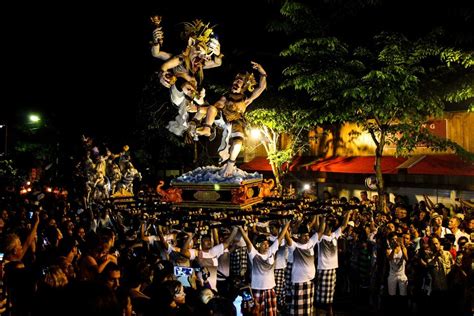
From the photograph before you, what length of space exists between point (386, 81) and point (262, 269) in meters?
7.04

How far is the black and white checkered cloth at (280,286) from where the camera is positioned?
350 inches

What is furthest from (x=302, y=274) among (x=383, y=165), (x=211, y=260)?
(x=383, y=165)

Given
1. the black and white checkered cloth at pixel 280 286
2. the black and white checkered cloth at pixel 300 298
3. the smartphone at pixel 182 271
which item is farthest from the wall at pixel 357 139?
the smartphone at pixel 182 271

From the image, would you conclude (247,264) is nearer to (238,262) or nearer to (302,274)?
(238,262)

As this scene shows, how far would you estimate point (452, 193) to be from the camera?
1527cm

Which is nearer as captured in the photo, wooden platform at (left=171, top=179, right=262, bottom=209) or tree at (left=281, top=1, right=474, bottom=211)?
wooden platform at (left=171, top=179, right=262, bottom=209)

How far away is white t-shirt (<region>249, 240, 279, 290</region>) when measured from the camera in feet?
24.4

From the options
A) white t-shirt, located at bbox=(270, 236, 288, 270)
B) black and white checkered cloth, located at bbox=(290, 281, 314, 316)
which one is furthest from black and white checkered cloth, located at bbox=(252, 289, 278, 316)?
white t-shirt, located at bbox=(270, 236, 288, 270)

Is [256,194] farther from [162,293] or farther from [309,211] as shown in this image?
[162,293]

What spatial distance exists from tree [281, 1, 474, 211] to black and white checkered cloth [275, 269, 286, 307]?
5.50 m

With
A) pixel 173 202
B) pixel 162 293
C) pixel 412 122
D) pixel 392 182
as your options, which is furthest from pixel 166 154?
pixel 162 293

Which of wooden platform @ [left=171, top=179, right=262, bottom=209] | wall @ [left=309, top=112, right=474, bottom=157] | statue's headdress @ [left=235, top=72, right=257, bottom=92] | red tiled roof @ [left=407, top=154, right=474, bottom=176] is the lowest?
wooden platform @ [left=171, top=179, right=262, bottom=209]

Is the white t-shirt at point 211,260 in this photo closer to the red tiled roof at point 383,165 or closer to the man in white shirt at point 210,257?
the man in white shirt at point 210,257

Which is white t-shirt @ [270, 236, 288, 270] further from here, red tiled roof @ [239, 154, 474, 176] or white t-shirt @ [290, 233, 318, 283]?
red tiled roof @ [239, 154, 474, 176]
